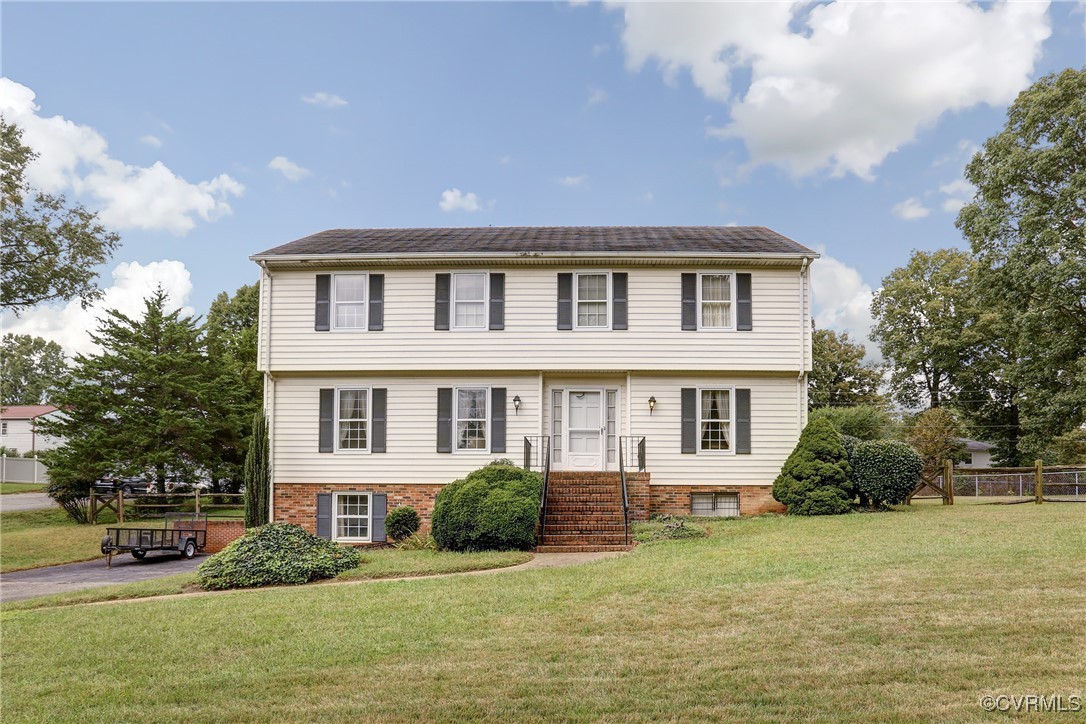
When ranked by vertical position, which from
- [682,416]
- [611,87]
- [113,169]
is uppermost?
[611,87]

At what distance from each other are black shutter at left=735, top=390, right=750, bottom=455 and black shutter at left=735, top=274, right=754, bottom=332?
165 cm

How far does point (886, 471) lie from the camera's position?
681 inches

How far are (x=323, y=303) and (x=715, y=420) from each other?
10.3 meters

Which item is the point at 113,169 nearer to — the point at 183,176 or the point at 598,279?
the point at 183,176

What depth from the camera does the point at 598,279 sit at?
18500 millimetres

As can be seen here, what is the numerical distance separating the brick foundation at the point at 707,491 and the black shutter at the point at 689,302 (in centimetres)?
394

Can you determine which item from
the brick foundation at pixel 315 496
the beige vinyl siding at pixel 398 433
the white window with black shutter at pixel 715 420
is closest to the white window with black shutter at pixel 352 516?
the brick foundation at pixel 315 496

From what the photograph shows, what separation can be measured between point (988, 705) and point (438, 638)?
15.8 feet

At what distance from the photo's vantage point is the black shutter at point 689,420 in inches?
715

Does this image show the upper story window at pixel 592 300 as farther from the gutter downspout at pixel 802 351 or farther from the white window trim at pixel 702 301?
the gutter downspout at pixel 802 351

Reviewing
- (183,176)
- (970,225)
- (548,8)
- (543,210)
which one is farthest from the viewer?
(970,225)

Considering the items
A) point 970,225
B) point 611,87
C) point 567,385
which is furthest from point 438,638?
point 970,225

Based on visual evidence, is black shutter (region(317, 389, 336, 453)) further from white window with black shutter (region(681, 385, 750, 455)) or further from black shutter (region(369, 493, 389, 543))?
white window with black shutter (region(681, 385, 750, 455))

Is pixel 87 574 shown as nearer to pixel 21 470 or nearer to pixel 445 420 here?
pixel 445 420
